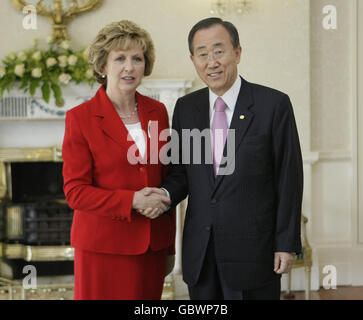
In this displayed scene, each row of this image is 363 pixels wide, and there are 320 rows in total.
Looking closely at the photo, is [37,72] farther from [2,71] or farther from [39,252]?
[39,252]

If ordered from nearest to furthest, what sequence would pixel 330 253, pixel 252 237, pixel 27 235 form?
pixel 252 237, pixel 27 235, pixel 330 253

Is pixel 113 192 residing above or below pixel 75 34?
below

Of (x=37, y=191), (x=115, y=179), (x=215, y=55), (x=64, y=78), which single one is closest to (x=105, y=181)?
(x=115, y=179)

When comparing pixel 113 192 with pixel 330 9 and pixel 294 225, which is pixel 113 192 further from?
pixel 330 9

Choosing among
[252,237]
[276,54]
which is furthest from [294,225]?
[276,54]

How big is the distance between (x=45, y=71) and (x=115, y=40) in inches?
72.0

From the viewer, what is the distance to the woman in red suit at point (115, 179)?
1732 millimetres

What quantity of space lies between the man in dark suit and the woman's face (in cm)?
20

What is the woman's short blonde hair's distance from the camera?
175 centimetres

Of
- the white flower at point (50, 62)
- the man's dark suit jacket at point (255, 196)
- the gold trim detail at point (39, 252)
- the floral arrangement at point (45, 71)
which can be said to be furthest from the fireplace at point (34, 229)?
the man's dark suit jacket at point (255, 196)

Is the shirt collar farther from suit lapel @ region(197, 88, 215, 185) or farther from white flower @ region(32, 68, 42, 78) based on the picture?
white flower @ region(32, 68, 42, 78)

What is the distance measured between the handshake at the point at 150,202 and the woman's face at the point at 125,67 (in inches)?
14.7

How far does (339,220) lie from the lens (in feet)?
12.8

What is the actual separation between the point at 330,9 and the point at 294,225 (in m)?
2.64
